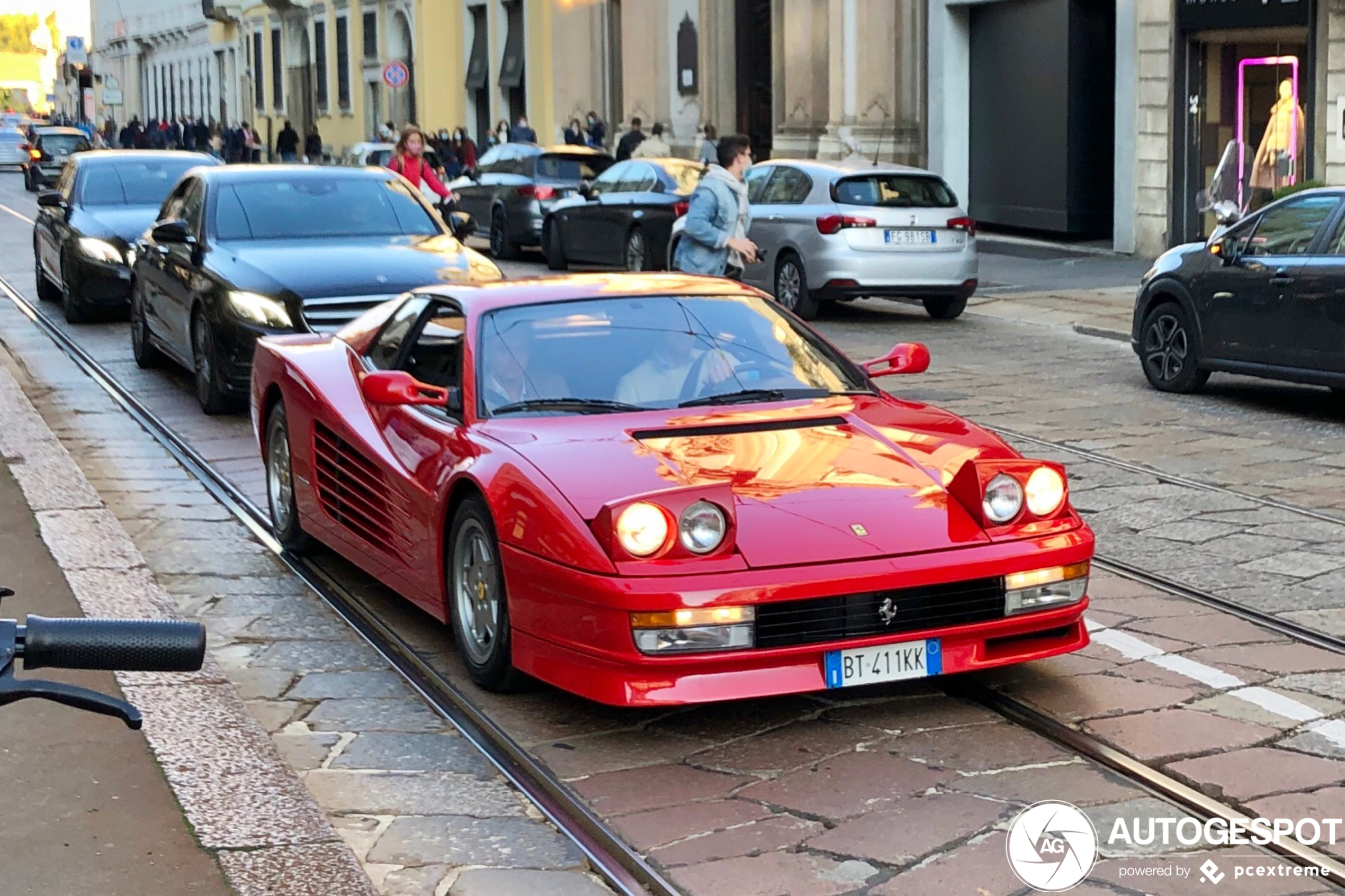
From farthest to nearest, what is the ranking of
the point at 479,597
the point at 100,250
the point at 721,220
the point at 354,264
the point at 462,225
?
the point at 100,250 → the point at 462,225 → the point at 721,220 → the point at 354,264 → the point at 479,597

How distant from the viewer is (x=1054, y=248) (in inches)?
959

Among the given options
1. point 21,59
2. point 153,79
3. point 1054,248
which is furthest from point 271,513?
point 21,59

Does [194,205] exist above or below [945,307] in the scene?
above

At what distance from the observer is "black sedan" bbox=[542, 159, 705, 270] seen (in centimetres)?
2064

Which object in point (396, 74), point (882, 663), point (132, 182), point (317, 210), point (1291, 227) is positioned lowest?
point (882, 663)

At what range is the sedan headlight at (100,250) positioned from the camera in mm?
16797

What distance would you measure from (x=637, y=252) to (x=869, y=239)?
14.6 ft

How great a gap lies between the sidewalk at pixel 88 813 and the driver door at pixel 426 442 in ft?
3.43

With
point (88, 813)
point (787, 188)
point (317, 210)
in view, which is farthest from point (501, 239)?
point (88, 813)

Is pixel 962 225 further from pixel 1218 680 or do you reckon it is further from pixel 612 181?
pixel 1218 680

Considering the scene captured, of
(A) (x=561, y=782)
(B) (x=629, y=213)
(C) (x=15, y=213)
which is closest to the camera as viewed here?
(A) (x=561, y=782)

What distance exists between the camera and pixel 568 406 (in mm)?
6312

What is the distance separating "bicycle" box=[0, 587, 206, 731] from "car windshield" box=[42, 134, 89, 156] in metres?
53.3

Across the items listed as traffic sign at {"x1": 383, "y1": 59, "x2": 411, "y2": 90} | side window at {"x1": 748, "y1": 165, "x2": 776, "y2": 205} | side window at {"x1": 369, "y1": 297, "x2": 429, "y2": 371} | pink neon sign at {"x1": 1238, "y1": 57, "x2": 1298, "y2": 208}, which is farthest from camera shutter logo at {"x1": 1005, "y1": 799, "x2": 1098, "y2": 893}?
traffic sign at {"x1": 383, "y1": 59, "x2": 411, "y2": 90}
